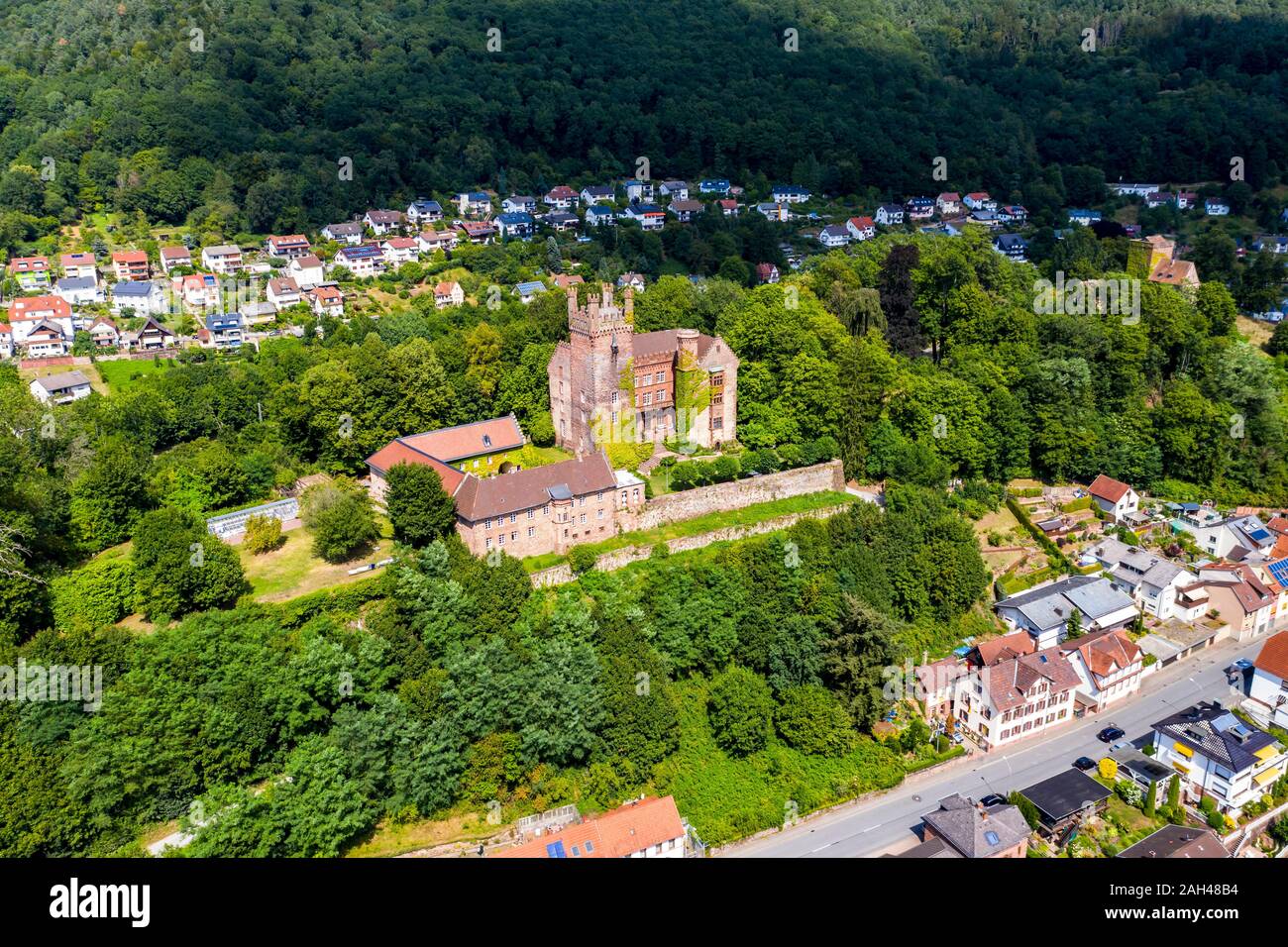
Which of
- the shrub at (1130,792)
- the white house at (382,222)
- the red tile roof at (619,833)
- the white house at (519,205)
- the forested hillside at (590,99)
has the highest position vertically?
the forested hillside at (590,99)

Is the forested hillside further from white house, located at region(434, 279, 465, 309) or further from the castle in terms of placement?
the castle

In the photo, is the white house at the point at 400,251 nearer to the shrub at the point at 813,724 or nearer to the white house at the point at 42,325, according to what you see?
the white house at the point at 42,325

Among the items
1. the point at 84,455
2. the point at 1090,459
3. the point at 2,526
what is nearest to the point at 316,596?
the point at 2,526

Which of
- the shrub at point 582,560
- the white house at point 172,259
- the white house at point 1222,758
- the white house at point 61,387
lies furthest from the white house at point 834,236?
the white house at point 61,387

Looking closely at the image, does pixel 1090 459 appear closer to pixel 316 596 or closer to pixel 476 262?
pixel 316 596

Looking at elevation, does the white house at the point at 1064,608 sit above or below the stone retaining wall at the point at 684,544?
below

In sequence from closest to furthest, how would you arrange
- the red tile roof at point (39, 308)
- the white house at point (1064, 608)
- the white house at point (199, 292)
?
1. the white house at point (1064, 608)
2. the red tile roof at point (39, 308)
3. the white house at point (199, 292)

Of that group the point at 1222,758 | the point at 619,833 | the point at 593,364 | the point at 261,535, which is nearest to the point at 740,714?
the point at 619,833
